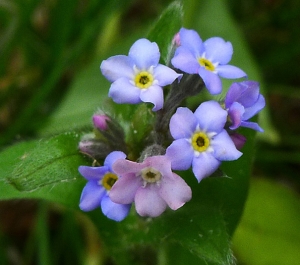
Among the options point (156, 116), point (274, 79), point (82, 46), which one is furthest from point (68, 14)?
point (274, 79)

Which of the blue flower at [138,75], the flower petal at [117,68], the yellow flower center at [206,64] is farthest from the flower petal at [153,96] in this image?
the yellow flower center at [206,64]

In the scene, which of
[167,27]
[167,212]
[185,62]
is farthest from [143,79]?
[167,212]

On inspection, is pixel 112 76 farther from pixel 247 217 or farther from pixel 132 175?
pixel 247 217

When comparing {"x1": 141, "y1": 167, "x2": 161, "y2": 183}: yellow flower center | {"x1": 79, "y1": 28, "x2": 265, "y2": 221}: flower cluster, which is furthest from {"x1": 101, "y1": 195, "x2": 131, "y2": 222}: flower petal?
{"x1": 141, "y1": 167, "x2": 161, "y2": 183}: yellow flower center

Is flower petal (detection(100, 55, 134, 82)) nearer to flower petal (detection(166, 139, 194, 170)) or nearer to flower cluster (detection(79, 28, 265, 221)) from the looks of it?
flower cluster (detection(79, 28, 265, 221))

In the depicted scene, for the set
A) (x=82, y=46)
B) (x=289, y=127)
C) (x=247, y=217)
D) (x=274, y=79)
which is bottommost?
(x=247, y=217)
